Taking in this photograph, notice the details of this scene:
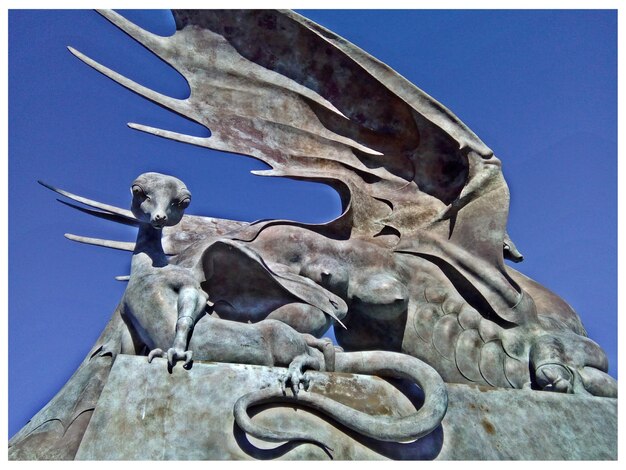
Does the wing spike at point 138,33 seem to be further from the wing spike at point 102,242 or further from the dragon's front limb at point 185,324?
the dragon's front limb at point 185,324

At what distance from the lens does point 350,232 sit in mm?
5527

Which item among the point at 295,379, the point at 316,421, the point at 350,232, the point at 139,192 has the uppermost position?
the point at 350,232

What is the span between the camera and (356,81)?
592 centimetres

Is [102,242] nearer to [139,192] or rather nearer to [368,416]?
[139,192]

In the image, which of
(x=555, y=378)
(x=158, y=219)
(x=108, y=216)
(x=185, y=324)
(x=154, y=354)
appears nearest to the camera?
(x=154, y=354)

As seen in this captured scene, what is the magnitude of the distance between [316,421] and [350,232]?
6.44ft

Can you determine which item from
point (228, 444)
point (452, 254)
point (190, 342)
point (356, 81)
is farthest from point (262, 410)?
point (356, 81)

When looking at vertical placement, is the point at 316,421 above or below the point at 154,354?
below

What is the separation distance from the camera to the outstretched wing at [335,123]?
5547mm

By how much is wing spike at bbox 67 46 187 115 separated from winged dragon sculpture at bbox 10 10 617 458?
0.01 meters

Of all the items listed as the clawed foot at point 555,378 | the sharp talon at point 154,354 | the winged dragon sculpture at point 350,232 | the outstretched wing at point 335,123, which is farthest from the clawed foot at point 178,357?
the clawed foot at point 555,378

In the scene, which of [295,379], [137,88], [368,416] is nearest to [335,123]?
[137,88]

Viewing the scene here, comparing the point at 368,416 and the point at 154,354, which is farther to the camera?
the point at 154,354

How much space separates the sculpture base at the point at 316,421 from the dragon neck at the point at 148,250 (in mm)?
825
